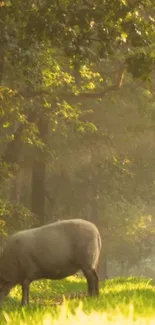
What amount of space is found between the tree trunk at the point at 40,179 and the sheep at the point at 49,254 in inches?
627

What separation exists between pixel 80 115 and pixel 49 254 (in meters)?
18.8

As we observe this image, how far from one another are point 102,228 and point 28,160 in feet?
43.6

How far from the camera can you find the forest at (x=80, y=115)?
1058 centimetres

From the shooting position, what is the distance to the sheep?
11.7m

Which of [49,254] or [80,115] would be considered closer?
[49,254]

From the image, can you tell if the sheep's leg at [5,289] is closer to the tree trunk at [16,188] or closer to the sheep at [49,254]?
the sheep at [49,254]

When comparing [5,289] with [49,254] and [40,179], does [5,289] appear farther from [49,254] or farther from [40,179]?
[40,179]

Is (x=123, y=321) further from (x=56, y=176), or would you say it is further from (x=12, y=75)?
(x=56, y=176)

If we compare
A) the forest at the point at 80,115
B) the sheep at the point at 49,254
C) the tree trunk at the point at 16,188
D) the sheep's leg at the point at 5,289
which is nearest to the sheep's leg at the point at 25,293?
the sheep at the point at 49,254

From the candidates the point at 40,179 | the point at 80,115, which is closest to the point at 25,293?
the point at 40,179

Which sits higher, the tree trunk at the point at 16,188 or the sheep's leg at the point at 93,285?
the sheep's leg at the point at 93,285

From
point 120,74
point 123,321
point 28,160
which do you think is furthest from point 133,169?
point 123,321

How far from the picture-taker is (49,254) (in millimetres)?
11977

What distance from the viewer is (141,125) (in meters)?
29.3
